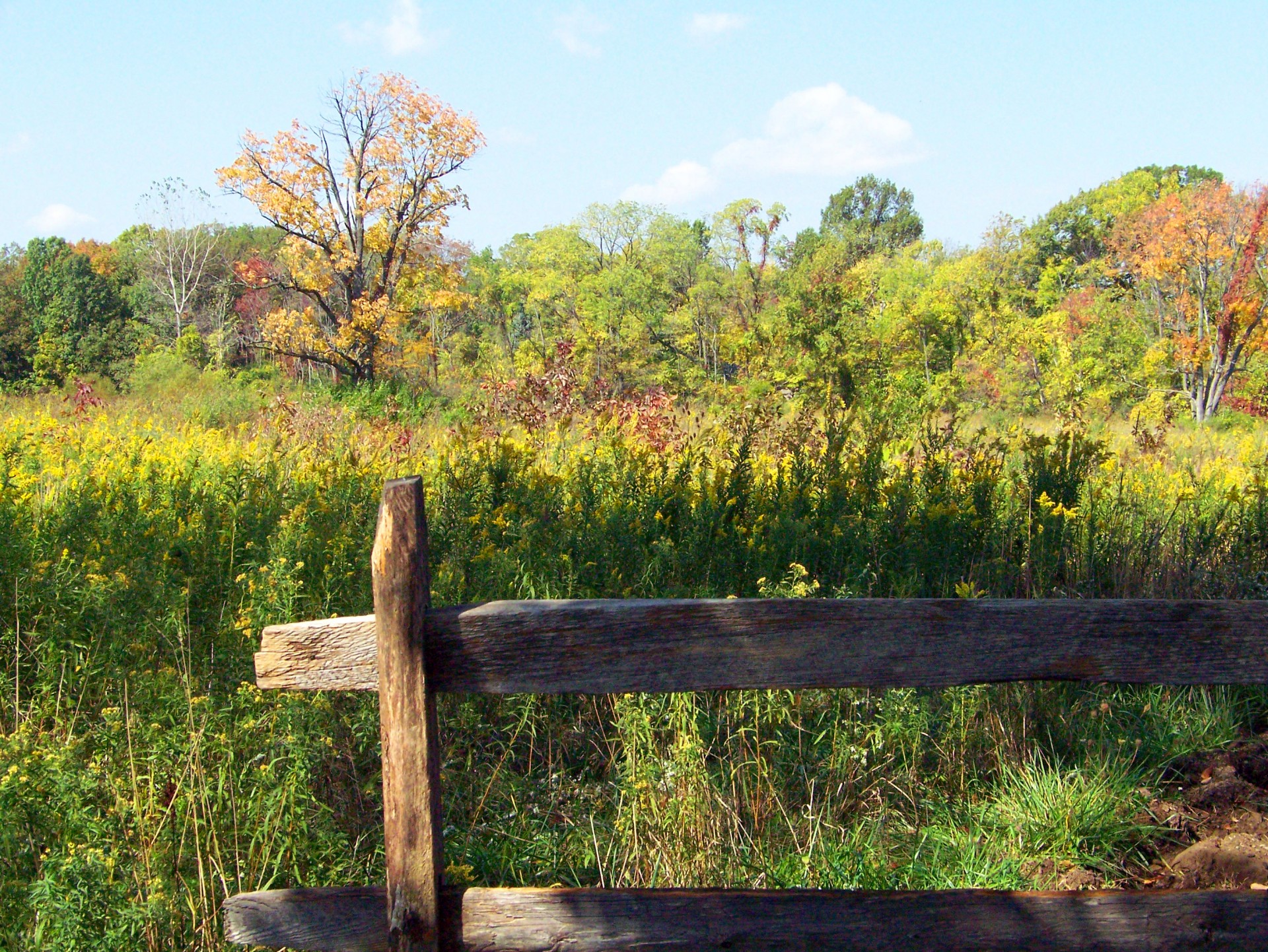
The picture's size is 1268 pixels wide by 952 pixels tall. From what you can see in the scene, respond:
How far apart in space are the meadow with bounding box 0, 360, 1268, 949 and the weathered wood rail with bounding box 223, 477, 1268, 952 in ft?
1.87

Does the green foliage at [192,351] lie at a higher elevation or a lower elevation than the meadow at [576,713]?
higher

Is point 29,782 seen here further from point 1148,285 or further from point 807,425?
point 1148,285

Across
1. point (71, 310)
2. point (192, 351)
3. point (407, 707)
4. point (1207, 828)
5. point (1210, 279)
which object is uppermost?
point (71, 310)

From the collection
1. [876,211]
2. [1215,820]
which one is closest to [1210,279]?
[1215,820]

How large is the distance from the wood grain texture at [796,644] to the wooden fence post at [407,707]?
59 millimetres

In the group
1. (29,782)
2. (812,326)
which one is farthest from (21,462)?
(812,326)

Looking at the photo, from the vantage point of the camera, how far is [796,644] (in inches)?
79.8

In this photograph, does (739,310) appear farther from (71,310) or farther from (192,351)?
(71,310)

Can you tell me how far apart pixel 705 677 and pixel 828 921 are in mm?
598

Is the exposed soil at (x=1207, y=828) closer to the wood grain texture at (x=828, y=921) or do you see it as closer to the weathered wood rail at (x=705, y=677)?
the wood grain texture at (x=828, y=921)

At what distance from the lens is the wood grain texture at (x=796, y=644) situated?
2.01m

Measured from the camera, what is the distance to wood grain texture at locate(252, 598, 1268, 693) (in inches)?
79.0

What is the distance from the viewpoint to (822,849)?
3.07 m

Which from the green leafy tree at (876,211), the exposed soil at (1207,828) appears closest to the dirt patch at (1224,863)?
the exposed soil at (1207,828)
